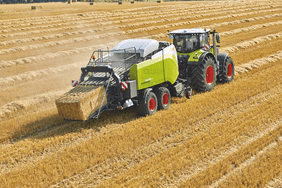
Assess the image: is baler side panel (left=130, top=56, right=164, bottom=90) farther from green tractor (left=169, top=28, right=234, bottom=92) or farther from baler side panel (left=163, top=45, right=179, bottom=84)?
green tractor (left=169, top=28, right=234, bottom=92)

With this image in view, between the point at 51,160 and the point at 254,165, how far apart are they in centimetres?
432

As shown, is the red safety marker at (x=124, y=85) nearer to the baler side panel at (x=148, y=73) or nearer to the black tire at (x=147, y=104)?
the baler side panel at (x=148, y=73)

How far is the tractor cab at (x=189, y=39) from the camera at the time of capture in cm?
1124

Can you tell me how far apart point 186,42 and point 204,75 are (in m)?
1.43

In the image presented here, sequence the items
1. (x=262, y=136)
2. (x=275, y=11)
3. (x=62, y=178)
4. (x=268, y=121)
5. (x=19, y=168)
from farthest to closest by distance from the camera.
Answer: (x=275, y=11) < (x=268, y=121) < (x=262, y=136) < (x=19, y=168) < (x=62, y=178)

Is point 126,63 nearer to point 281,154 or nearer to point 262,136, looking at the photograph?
point 262,136

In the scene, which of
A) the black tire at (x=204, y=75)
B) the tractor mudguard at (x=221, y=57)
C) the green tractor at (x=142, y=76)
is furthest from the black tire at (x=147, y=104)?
the tractor mudguard at (x=221, y=57)

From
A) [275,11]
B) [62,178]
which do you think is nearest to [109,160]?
[62,178]

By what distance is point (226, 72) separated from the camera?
1206 cm

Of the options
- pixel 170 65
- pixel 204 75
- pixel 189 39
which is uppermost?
pixel 189 39

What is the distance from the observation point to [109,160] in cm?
683

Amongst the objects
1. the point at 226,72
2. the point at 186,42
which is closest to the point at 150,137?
the point at 186,42

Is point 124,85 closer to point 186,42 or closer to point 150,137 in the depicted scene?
point 150,137

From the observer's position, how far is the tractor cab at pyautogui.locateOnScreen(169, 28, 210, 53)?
1124 centimetres
